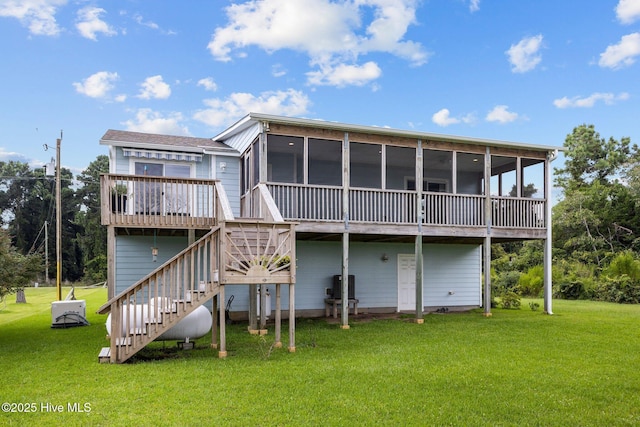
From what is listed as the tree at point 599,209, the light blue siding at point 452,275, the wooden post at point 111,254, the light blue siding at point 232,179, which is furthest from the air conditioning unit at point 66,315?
the tree at point 599,209

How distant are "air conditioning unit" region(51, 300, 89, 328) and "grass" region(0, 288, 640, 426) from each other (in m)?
1.15

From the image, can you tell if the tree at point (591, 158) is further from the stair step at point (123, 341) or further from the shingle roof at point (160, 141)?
the stair step at point (123, 341)

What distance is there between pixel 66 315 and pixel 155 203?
166 inches

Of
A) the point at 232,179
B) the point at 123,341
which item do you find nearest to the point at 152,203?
the point at 232,179

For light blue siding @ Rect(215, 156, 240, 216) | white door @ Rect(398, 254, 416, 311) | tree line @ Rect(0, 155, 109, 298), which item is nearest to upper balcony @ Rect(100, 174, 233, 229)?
light blue siding @ Rect(215, 156, 240, 216)

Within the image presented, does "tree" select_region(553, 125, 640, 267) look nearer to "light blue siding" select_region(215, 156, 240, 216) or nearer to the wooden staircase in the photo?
"light blue siding" select_region(215, 156, 240, 216)

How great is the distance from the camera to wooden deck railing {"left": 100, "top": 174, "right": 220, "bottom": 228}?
34.4 ft

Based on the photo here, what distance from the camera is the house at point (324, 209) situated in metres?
11.0

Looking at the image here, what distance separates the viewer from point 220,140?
15406mm

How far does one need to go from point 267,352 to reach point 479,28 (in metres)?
19.0

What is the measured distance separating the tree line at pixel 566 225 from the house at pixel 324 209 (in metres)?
4.13

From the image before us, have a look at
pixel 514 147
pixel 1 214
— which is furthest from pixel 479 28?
pixel 1 214

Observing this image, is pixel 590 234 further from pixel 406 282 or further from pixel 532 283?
pixel 406 282

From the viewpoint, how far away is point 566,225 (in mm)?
29547
